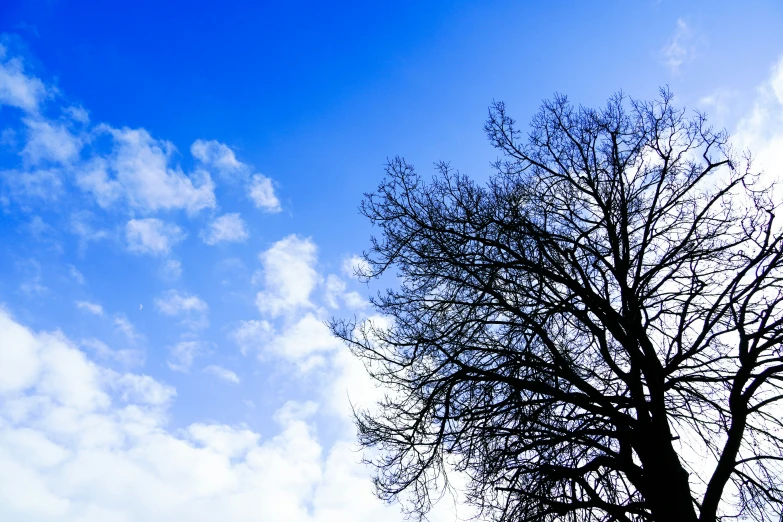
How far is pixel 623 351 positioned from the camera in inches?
273

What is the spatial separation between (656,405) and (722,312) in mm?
1445

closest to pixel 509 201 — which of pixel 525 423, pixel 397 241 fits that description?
pixel 397 241

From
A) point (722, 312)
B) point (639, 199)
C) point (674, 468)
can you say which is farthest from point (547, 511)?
point (639, 199)

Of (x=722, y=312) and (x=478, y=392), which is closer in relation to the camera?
(x=722, y=312)

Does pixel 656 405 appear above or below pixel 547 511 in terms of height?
above

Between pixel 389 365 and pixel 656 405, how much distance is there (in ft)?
10.8

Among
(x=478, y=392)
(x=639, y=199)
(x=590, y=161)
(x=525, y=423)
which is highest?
(x=590, y=161)

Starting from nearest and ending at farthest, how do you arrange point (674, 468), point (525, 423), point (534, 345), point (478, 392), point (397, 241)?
point (674, 468) < point (525, 423) < point (478, 392) < point (534, 345) < point (397, 241)

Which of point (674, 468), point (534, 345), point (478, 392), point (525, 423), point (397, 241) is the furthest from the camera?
point (397, 241)

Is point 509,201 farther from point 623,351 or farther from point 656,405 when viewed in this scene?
point 656,405

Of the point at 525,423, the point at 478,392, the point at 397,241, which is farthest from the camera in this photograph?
the point at 397,241

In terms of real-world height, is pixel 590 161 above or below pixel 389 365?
above

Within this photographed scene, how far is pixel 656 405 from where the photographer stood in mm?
5902

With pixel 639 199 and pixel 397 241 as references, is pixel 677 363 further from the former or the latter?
pixel 397 241
